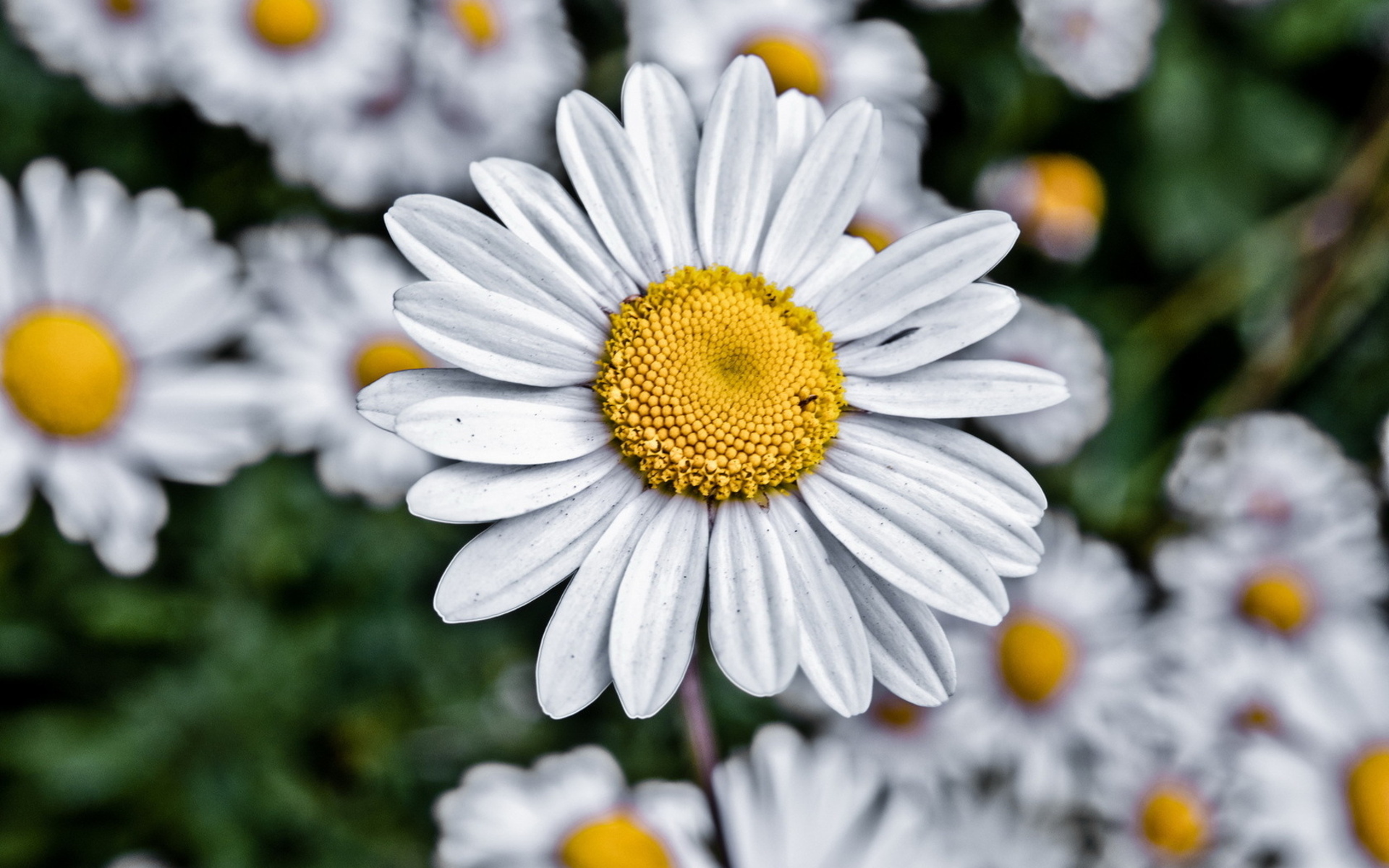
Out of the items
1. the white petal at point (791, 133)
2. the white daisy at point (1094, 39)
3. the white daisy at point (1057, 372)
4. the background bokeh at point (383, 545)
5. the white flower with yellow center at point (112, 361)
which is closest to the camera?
the white petal at point (791, 133)

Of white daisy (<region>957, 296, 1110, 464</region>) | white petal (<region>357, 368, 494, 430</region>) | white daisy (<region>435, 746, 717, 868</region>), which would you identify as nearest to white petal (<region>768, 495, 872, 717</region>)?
white petal (<region>357, 368, 494, 430</region>)

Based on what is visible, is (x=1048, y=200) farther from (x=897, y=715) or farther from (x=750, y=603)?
(x=750, y=603)

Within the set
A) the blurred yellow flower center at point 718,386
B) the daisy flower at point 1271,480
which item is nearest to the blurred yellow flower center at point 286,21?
the blurred yellow flower center at point 718,386

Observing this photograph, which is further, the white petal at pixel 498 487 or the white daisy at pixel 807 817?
the white daisy at pixel 807 817

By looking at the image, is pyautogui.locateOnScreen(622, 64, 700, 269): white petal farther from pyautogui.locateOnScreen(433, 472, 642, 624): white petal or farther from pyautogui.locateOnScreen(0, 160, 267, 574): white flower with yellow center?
pyautogui.locateOnScreen(0, 160, 267, 574): white flower with yellow center

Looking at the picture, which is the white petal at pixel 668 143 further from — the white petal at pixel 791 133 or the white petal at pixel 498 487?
the white petal at pixel 498 487

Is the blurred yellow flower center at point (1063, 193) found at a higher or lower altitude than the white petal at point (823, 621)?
higher
